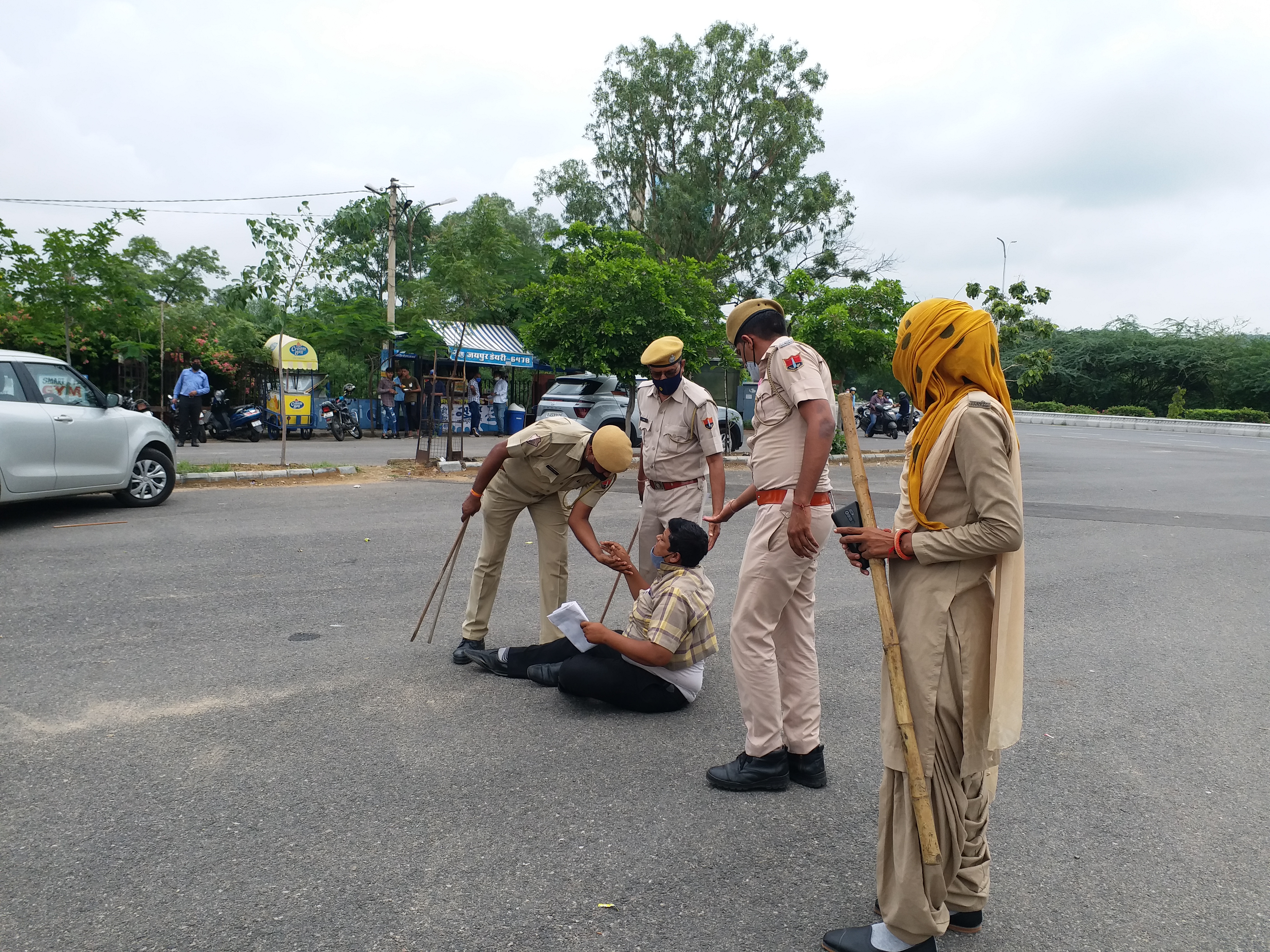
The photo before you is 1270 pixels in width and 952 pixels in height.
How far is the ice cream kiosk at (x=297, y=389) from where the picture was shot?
2258 centimetres

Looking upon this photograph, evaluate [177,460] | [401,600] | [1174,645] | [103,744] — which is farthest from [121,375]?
[1174,645]

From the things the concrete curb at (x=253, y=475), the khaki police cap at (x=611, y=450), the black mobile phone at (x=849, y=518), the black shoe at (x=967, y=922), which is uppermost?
the khaki police cap at (x=611, y=450)

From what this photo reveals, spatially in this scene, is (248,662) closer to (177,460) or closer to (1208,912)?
(1208,912)

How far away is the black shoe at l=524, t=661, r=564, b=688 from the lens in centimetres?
488

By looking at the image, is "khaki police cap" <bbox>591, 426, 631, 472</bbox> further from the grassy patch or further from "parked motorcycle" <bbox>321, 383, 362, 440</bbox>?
"parked motorcycle" <bbox>321, 383, 362, 440</bbox>

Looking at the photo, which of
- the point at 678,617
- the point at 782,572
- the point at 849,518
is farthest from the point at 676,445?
the point at 849,518

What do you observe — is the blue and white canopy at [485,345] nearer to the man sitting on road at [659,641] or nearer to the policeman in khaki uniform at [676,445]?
the policeman in khaki uniform at [676,445]

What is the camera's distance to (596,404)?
2036cm

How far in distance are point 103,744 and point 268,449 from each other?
15.8 metres

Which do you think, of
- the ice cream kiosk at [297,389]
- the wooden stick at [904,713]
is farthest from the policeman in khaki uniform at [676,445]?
the ice cream kiosk at [297,389]

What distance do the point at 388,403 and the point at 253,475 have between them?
10789mm

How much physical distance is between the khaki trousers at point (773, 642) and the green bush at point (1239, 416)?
1969 inches

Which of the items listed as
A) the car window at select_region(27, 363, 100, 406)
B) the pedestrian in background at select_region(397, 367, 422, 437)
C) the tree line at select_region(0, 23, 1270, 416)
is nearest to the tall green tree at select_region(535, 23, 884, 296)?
the tree line at select_region(0, 23, 1270, 416)

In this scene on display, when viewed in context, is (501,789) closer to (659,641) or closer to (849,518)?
(659,641)
